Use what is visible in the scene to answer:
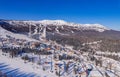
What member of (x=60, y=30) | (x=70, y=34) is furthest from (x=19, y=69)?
(x=60, y=30)

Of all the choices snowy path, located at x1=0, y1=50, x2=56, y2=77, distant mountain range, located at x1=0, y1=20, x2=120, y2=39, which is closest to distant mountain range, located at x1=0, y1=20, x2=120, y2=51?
distant mountain range, located at x1=0, y1=20, x2=120, y2=39

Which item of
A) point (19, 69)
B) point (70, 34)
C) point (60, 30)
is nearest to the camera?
point (19, 69)

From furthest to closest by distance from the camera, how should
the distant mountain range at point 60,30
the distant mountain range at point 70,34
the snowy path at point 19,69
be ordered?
the distant mountain range at point 60,30
the distant mountain range at point 70,34
the snowy path at point 19,69

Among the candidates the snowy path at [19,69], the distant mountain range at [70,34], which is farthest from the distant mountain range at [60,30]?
the snowy path at [19,69]

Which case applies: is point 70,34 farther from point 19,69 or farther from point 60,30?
point 19,69

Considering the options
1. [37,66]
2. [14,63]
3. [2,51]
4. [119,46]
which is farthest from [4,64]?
[119,46]

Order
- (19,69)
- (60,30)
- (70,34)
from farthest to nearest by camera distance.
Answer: (60,30)
(70,34)
(19,69)

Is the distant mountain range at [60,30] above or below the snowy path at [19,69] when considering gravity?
above

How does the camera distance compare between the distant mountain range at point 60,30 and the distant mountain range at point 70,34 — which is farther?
the distant mountain range at point 60,30

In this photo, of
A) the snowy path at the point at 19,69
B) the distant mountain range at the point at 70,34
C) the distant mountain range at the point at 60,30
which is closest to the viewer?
the snowy path at the point at 19,69

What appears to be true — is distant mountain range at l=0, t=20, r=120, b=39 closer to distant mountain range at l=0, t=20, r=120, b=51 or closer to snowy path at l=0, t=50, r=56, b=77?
distant mountain range at l=0, t=20, r=120, b=51

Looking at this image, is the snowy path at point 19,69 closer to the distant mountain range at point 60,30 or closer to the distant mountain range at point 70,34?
the distant mountain range at point 70,34

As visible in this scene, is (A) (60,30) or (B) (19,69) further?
(A) (60,30)
